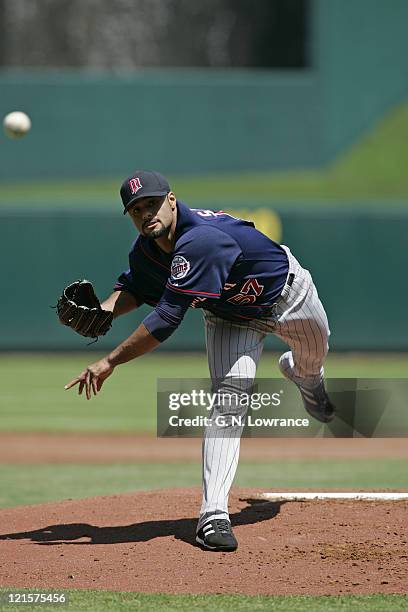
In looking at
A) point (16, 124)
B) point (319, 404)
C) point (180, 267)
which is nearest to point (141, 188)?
point (180, 267)

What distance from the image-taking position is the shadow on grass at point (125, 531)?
15.8 ft

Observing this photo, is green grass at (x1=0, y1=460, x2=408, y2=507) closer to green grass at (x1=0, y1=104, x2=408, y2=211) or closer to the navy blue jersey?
the navy blue jersey

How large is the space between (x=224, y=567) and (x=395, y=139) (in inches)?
698

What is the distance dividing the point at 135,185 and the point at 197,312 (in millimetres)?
10743

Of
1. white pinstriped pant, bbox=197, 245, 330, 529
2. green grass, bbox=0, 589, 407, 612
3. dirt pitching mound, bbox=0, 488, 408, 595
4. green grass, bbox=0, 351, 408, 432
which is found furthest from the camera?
green grass, bbox=0, 351, 408, 432

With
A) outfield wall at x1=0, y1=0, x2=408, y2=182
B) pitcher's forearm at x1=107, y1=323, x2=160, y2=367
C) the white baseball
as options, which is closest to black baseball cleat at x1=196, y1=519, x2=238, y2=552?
pitcher's forearm at x1=107, y1=323, x2=160, y2=367

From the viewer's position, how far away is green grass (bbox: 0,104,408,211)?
1889cm

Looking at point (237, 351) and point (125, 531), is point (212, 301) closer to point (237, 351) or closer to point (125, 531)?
point (237, 351)

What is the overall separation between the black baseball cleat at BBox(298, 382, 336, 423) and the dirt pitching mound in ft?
1.64

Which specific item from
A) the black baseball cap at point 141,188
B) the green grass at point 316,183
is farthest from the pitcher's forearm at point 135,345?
the green grass at point 316,183

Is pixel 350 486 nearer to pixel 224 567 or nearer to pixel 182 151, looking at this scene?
pixel 224 567

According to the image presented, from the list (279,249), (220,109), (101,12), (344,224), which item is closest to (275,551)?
(279,249)

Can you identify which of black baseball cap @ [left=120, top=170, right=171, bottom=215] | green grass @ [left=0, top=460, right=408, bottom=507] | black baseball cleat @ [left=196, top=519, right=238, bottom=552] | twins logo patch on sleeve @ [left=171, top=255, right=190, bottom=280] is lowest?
green grass @ [left=0, top=460, right=408, bottom=507]

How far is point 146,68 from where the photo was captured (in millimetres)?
20375
